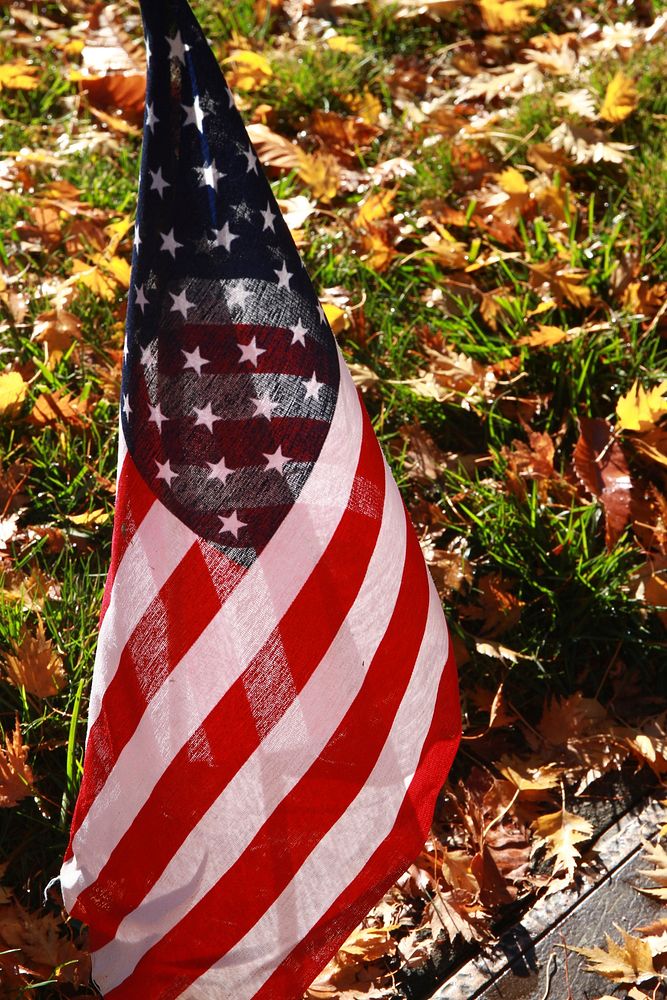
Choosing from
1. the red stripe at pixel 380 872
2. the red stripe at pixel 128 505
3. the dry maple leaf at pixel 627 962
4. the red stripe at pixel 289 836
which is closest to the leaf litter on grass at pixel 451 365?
the dry maple leaf at pixel 627 962

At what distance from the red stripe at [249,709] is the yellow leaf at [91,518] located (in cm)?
110

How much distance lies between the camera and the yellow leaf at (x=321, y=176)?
3623 millimetres

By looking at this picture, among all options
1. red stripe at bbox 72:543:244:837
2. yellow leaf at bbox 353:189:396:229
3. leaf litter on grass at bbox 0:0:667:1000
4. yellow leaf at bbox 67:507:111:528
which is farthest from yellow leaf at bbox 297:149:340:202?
red stripe at bbox 72:543:244:837

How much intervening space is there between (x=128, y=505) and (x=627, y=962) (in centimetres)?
130

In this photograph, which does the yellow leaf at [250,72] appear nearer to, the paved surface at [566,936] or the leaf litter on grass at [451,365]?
the leaf litter on grass at [451,365]

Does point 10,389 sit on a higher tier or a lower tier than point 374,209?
lower

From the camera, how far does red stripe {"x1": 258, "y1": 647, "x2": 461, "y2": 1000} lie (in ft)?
5.77

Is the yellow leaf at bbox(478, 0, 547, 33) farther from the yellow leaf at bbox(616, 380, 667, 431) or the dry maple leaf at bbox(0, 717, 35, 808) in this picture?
the dry maple leaf at bbox(0, 717, 35, 808)

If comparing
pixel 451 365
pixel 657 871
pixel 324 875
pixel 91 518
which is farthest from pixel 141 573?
pixel 451 365

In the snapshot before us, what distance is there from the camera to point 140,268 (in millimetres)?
1569

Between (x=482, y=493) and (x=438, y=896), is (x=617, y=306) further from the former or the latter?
(x=438, y=896)

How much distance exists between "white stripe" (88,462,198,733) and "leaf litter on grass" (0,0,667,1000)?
55 cm

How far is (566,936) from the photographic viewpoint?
6.54 feet

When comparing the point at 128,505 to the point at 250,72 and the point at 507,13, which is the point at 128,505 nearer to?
the point at 250,72
